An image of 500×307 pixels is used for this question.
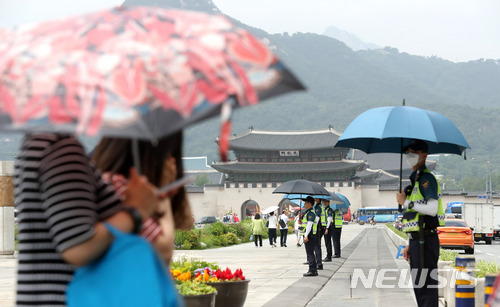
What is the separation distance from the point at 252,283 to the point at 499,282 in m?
10.8

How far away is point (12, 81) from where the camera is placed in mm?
2691

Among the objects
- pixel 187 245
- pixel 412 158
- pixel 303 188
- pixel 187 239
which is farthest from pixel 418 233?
pixel 187 239

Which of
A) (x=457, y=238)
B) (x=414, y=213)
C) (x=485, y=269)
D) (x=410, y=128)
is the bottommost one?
(x=457, y=238)

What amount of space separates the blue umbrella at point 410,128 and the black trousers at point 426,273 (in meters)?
0.87

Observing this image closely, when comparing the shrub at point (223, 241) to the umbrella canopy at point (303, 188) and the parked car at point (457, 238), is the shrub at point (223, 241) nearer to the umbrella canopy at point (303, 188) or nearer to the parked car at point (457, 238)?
the parked car at point (457, 238)

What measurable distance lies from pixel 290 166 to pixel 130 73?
78.4 m

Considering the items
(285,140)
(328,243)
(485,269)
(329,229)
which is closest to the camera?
(485,269)

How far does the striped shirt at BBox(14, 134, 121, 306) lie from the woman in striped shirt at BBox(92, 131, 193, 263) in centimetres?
20

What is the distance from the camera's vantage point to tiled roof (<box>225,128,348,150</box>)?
80188 millimetres

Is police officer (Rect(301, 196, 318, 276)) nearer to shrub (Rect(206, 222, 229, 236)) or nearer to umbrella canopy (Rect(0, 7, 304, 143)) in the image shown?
umbrella canopy (Rect(0, 7, 304, 143))

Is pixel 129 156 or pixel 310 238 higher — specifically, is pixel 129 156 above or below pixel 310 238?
above

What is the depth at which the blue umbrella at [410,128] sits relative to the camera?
7.43 m

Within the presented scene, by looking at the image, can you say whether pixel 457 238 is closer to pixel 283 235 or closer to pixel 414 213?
pixel 283 235

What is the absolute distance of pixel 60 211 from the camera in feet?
8.29
